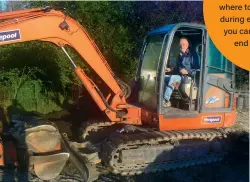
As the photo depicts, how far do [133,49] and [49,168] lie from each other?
6439 mm

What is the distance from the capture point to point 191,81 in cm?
581

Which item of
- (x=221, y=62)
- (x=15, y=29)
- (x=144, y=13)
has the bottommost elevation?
(x=221, y=62)

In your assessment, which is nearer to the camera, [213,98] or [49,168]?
[49,168]

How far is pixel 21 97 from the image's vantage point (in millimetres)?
10477

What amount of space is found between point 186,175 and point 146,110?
132 centimetres

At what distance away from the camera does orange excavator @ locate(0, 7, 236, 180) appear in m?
5.17

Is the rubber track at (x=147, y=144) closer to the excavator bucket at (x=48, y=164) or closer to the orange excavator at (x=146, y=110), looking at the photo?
the orange excavator at (x=146, y=110)

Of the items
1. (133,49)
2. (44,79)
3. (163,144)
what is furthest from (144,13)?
(163,144)

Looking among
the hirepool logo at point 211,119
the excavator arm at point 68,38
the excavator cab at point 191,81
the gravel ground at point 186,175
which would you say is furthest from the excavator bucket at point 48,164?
the hirepool logo at point 211,119

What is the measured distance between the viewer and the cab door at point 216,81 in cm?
581

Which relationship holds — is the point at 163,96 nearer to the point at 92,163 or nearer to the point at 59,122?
the point at 92,163

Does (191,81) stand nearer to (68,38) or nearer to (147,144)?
(147,144)

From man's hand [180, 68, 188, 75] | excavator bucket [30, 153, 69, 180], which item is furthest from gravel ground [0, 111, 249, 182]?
man's hand [180, 68, 188, 75]

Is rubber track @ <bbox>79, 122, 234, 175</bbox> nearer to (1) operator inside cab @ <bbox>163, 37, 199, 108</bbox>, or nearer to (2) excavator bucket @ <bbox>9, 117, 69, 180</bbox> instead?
(1) operator inside cab @ <bbox>163, 37, 199, 108</bbox>
